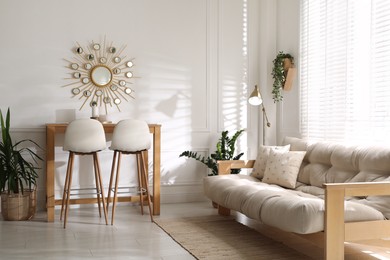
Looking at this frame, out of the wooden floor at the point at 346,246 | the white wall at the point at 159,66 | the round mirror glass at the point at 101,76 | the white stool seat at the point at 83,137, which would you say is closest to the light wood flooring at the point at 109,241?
the wooden floor at the point at 346,246

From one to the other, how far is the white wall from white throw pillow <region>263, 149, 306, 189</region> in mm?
1316

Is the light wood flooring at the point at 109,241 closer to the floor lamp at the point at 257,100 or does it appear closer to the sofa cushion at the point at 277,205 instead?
the sofa cushion at the point at 277,205

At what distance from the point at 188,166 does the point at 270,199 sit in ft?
7.34

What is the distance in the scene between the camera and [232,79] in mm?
5996

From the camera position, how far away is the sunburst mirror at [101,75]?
5355 mm

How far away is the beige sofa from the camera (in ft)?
10.2

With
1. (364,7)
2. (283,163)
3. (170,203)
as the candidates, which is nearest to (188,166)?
(170,203)

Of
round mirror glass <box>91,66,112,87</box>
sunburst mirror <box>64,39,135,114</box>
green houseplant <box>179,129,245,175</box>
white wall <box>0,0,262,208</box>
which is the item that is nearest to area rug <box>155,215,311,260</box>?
green houseplant <box>179,129,245,175</box>

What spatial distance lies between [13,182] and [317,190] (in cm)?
281

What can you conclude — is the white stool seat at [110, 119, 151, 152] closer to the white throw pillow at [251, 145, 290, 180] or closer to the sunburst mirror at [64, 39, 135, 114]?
the sunburst mirror at [64, 39, 135, 114]

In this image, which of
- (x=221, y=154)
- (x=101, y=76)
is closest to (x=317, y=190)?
(x=221, y=154)

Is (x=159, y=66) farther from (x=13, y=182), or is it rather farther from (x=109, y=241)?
(x=109, y=241)

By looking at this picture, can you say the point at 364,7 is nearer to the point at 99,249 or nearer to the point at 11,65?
the point at 99,249

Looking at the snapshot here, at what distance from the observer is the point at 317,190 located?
422 centimetres
